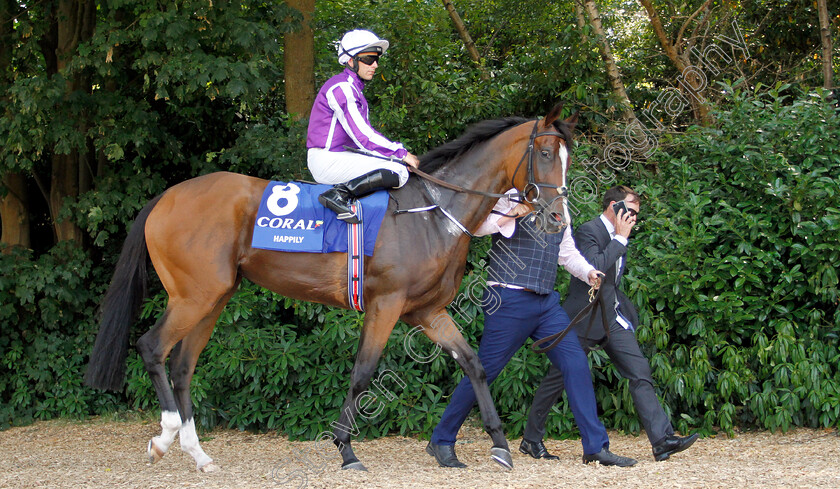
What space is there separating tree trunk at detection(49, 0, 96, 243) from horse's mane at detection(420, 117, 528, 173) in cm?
378

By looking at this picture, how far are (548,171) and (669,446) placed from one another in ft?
6.14

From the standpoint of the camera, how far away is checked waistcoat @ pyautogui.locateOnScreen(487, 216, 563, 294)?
176 inches

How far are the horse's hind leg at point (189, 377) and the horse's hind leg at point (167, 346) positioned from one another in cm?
11

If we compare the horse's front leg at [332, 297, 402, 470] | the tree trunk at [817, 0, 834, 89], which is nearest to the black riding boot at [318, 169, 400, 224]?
the horse's front leg at [332, 297, 402, 470]

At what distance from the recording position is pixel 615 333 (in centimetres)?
473

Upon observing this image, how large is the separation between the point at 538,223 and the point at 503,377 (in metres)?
1.89

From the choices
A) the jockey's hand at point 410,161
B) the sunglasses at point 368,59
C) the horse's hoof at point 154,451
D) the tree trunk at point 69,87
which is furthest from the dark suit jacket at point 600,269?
the tree trunk at point 69,87

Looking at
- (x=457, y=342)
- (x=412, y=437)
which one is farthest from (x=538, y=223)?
(x=412, y=437)

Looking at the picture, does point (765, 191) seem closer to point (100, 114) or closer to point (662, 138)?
point (662, 138)

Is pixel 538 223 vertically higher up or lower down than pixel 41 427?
higher up

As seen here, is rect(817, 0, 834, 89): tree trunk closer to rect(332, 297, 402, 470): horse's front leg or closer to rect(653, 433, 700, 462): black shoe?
rect(653, 433, 700, 462): black shoe

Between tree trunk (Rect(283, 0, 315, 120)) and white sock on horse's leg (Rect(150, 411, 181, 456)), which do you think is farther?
tree trunk (Rect(283, 0, 315, 120))

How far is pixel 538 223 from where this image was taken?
433cm

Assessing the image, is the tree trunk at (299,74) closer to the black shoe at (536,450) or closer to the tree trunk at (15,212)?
the tree trunk at (15,212)
